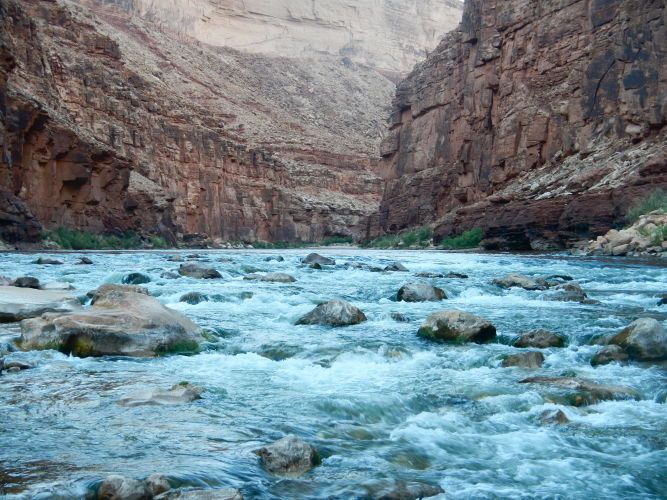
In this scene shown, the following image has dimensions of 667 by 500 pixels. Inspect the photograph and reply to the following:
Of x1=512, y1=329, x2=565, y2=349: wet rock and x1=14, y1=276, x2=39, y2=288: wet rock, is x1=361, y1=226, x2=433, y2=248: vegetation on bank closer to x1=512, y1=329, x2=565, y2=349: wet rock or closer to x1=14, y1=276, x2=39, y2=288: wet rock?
x1=14, y1=276, x2=39, y2=288: wet rock

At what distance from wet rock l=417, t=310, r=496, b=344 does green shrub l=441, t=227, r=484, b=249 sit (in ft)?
86.1

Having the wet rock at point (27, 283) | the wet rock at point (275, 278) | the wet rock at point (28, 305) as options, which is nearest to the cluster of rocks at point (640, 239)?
the wet rock at point (275, 278)

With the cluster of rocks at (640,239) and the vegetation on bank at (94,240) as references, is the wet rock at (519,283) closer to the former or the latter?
the cluster of rocks at (640,239)

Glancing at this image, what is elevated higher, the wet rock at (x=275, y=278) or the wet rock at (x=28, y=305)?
the wet rock at (x=275, y=278)

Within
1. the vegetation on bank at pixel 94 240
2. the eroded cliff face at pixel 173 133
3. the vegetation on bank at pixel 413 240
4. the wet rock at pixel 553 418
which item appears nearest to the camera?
the wet rock at pixel 553 418

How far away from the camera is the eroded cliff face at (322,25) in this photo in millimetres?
136000

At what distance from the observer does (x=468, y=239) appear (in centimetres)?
3534

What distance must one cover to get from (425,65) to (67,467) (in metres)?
61.7

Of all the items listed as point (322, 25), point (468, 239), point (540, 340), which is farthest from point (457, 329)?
point (322, 25)

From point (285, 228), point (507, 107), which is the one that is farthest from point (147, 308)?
point (285, 228)

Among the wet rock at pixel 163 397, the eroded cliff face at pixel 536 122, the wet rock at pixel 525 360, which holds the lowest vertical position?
the wet rock at pixel 163 397

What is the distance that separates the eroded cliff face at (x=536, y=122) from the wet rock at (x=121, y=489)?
77.9 feet

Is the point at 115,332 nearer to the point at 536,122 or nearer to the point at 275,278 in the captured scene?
the point at 275,278

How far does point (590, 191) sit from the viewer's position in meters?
26.9
